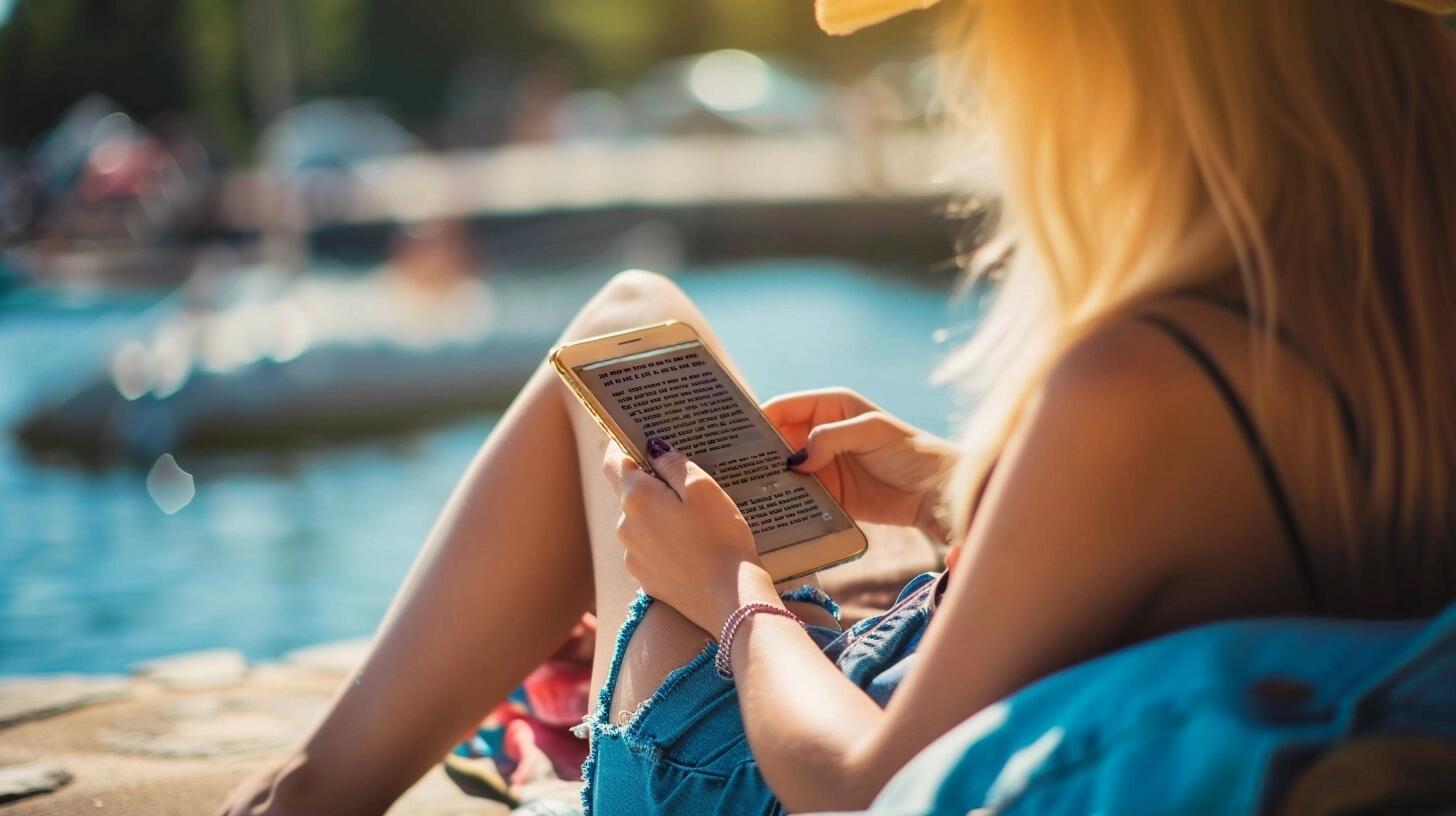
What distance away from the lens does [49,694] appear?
2688mm

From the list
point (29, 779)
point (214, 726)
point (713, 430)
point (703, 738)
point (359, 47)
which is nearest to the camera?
point (703, 738)

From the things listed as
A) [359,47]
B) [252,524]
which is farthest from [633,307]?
[359,47]

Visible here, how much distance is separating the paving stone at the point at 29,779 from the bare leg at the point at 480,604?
562mm

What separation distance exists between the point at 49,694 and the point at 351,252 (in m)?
12.2

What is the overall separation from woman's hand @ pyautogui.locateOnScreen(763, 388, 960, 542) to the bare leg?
15cm

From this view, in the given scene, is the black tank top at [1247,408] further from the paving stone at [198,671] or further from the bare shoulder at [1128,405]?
the paving stone at [198,671]

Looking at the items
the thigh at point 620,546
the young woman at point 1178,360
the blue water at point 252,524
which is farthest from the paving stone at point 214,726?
the blue water at point 252,524

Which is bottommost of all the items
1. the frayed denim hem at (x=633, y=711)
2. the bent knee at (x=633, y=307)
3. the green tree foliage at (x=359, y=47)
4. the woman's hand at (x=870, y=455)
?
the frayed denim hem at (x=633, y=711)

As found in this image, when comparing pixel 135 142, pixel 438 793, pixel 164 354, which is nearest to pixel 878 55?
pixel 135 142

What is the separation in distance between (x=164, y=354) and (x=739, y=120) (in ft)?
45.3

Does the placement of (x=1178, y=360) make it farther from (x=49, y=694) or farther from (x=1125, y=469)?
(x=49, y=694)

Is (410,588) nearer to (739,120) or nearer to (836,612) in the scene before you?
(836,612)

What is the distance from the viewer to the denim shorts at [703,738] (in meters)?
1.46

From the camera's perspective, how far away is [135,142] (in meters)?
15.9
